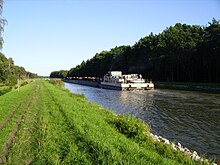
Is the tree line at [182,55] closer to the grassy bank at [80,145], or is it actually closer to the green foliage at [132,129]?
the green foliage at [132,129]

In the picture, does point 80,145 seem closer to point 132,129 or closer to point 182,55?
point 132,129

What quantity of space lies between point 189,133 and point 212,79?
203 ft

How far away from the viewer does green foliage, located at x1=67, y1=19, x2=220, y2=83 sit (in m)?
65.9

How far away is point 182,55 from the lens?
244 feet

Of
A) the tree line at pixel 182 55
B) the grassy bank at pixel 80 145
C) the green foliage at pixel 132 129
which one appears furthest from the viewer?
the tree line at pixel 182 55

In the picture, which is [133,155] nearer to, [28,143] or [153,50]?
[28,143]

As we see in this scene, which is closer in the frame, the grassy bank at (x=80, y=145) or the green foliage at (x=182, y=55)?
the grassy bank at (x=80, y=145)

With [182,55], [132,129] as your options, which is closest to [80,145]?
[132,129]

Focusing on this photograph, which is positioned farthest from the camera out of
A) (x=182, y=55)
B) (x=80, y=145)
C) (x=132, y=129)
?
(x=182, y=55)

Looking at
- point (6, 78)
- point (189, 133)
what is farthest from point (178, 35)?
point (189, 133)

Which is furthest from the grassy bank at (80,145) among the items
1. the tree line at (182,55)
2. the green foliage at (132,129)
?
the tree line at (182,55)

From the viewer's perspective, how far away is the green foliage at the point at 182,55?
65.9 meters

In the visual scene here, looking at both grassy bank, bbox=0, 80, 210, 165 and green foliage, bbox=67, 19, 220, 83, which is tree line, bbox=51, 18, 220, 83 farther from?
grassy bank, bbox=0, 80, 210, 165

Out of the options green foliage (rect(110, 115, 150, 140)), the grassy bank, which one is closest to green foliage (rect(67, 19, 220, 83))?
green foliage (rect(110, 115, 150, 140))
